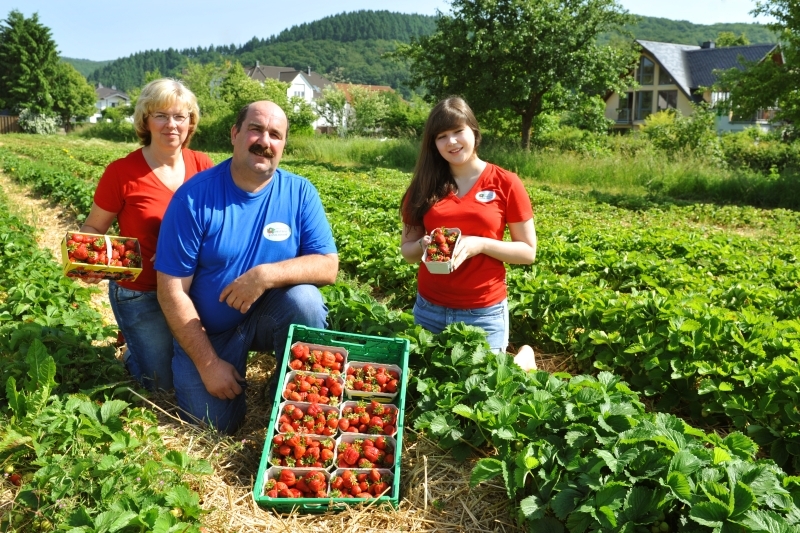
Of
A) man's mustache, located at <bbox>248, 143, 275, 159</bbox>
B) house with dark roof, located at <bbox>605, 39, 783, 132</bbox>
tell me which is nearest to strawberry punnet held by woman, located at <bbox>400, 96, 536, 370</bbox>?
man's mustache, located at <bbox>248, 143, 275, 159</bbox>

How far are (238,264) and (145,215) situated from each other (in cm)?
89

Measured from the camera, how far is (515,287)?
227 inches

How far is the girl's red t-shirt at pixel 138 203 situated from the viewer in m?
4.07

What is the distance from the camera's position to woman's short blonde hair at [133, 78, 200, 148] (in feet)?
13.3

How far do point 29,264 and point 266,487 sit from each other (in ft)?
13.6

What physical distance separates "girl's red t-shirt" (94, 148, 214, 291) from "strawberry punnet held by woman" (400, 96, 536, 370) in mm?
1591

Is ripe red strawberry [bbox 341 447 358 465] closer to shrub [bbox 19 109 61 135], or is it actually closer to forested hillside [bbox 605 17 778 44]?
shrub [bbox 19 109 61 135]

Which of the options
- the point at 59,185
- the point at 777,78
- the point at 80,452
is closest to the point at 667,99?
the point at 777,78

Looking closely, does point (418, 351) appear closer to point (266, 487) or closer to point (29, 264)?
point (266, 487)

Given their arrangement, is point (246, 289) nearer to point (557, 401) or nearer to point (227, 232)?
point (227, 232)

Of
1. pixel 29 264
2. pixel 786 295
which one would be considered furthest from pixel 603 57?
pixel 29 264

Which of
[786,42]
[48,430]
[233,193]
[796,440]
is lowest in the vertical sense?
[796,440]

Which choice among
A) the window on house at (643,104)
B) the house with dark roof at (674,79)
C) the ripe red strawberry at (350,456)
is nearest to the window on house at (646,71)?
the house with dark roof at (674,79)

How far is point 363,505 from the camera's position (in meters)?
2.86
